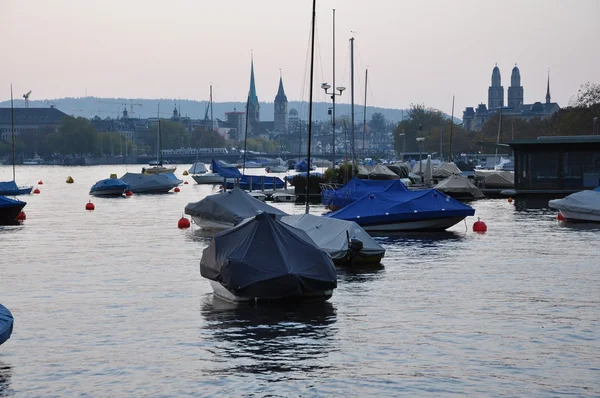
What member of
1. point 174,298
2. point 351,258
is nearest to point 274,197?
point 351,258

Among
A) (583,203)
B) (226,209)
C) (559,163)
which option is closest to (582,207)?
(583,203)

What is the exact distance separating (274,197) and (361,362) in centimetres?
6519

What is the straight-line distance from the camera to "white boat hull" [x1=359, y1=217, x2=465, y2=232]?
188ft

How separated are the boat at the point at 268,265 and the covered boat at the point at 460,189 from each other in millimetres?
58306

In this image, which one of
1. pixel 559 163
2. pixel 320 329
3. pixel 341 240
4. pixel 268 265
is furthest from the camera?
pixel 559 163

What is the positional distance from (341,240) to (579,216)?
27.6 meters

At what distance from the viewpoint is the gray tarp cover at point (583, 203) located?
63125 mm

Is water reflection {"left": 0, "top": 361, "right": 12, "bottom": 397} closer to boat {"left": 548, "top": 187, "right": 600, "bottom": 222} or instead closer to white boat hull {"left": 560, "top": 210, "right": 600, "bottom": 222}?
boat {"left": 548, "top": 187, "right": 600, "bottom": 222}

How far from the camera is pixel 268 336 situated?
28.2 metres

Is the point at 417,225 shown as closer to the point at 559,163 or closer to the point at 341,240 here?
the point at 341,240

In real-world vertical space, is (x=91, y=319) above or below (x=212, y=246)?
below

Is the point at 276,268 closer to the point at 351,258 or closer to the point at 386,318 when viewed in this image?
the point at 386,318

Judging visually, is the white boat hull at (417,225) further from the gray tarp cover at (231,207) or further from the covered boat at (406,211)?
the gray tarp cover at (231,207)

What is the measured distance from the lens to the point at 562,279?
39625mm
